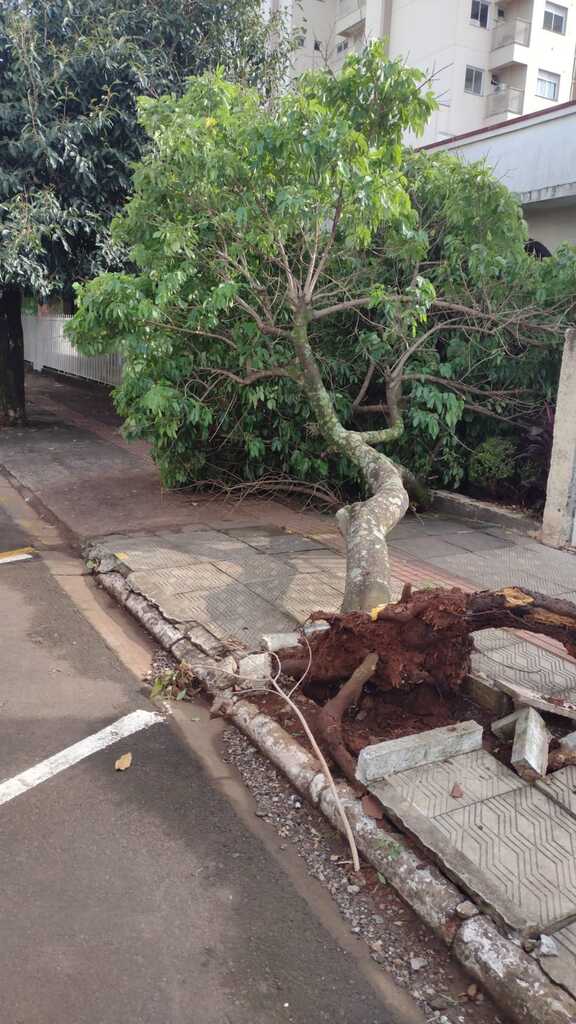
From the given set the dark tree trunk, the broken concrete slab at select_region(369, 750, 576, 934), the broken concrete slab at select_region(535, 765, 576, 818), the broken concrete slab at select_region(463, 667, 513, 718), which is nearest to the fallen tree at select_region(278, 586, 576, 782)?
the broken concrete slab at select_region(463, 667, 513, 718)

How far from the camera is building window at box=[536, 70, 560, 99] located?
1235 inches

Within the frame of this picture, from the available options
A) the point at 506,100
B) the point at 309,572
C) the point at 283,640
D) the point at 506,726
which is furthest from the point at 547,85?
the point at 506,726

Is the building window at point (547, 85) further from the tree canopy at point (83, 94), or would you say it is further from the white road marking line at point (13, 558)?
the white road marking line at point (13, 558)

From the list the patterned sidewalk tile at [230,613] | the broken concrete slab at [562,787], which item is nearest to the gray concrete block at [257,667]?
the patterned sidewalk tile at [230,613]

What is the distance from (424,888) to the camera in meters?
3.01

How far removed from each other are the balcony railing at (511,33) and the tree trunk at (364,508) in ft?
93.7

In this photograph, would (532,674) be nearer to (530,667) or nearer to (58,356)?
(530,667)

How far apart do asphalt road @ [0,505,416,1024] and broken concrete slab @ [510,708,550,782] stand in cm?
121

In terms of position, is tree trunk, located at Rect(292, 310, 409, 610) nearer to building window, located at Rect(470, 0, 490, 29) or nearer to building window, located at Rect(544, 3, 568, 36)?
building window, located at Rect(470, 0, 490, 29)

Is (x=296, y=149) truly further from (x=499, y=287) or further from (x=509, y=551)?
(x=509, y=551)

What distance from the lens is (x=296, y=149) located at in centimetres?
631

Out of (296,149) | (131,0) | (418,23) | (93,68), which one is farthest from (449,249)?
(418,23)

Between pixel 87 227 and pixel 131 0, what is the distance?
13.0ft

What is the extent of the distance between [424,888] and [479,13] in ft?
114
